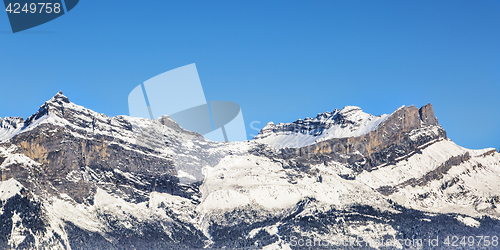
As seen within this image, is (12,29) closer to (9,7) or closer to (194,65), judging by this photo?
(9,7)

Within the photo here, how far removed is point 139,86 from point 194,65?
761 inches

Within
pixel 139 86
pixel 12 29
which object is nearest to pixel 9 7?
pixel 12 29

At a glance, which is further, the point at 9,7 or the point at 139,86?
the point at 139,86

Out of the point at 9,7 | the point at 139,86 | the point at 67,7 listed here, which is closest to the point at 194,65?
the point at 139,86

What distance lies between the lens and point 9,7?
481 ft

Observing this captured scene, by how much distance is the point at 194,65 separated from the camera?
556 feet

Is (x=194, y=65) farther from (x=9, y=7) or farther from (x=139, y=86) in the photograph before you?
(x=9, y=7)

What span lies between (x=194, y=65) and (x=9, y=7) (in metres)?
48.6

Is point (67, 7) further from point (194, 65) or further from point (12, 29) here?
point (194, 65)

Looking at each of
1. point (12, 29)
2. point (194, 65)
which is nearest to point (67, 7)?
point (12, 29)

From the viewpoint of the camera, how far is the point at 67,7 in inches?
5719

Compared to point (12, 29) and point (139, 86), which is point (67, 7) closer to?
point (12, 29)

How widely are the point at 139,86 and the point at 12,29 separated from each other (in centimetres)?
4411

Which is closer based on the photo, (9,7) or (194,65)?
(9,7)
